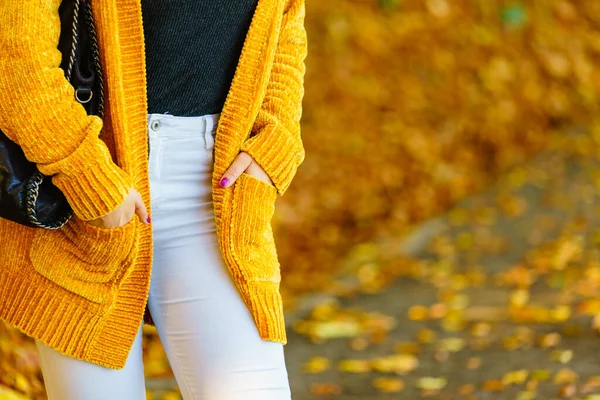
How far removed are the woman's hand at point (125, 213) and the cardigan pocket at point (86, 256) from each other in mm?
13

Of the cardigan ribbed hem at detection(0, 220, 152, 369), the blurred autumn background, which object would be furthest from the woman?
the blurred autumn background

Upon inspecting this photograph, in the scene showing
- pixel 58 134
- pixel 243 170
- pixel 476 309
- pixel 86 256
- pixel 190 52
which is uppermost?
pixel 190 52

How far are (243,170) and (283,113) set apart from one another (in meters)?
0.20

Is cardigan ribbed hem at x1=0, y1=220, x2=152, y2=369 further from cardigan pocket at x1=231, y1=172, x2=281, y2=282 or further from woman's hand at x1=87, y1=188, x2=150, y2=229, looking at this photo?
cardigan pocket at x1=231, y1=172, x2=281, y2=282

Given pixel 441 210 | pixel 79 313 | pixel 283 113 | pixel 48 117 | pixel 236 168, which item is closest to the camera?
pixel 48 117

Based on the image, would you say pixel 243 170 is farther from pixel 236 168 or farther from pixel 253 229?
pixel 253 229

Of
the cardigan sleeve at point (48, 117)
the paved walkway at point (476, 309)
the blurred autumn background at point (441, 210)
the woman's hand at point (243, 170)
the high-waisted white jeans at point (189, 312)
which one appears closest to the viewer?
the cardigan sleeve at point (48, 117)

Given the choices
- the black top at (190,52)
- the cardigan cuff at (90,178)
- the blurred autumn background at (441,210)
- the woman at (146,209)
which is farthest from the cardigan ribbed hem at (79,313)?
the blurred autumn background at (441,210)

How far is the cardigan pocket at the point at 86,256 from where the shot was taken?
5.65ft

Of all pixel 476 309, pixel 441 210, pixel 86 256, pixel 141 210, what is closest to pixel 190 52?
pixel 141 210

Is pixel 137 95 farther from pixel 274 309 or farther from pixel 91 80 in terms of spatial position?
pixel 274 309

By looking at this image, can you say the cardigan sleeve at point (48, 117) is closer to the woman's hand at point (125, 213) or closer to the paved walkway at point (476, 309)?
the woman's hand at point (125, 213)

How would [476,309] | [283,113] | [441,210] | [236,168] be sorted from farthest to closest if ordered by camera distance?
1. [441,210]
2. [476,309]
3. [283,113]
4. [236,168]

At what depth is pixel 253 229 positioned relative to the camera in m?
1.85
